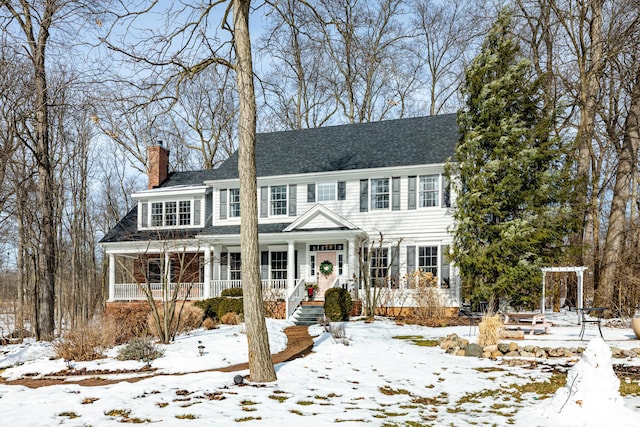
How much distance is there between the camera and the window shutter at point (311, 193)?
22891 millimetres

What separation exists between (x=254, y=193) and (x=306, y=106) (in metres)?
27.4

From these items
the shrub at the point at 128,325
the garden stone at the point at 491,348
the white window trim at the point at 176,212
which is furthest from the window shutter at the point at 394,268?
the shrub at the point at 128,325

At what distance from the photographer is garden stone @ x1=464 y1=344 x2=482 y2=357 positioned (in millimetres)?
11961

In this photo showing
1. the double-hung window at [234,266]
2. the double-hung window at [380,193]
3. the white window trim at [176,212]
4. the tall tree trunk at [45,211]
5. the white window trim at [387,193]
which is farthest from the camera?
the white window trim at [176,212]

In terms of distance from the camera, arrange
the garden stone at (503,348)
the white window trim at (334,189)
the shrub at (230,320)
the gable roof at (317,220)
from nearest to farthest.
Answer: the garden stone at (503,348)
the shrub at (230,320)
the gable roof at (317,220)
the white window trim at (334,189)

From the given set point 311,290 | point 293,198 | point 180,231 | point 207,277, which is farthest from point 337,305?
point 180,231

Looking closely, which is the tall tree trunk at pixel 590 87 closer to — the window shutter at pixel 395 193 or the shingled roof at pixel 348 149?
the shingled roof at pixel 348 149

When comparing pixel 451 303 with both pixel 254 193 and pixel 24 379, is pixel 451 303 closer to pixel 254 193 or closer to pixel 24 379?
pixel 254 193

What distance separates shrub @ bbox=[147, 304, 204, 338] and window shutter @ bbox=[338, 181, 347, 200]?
824 centimetres


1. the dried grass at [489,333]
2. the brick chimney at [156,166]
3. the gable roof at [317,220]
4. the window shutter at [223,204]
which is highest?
the brick chimney at [156,166]

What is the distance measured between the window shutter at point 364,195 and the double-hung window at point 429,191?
2165 millimetres

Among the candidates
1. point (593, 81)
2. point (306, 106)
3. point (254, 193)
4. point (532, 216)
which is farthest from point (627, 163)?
point (306, 106)

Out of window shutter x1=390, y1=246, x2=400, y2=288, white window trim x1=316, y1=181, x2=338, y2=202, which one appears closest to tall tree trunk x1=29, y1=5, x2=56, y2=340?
white window trim x1=316, y1=181, x2=338, y2=202

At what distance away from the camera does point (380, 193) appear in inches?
858
